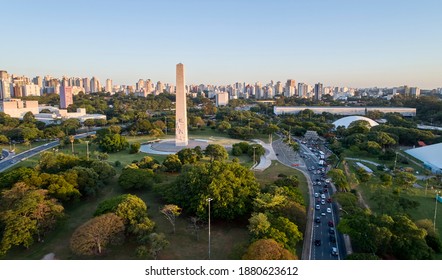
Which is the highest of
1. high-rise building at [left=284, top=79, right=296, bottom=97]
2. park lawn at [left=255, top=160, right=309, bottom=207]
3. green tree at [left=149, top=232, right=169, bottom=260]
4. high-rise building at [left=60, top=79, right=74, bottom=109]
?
high-rise building at [left=284, top=79, right=296, bottom=97]

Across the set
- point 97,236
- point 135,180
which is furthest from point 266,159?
point 97,236

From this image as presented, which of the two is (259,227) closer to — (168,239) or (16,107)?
(168,239)

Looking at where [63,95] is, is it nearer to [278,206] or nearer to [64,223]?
[64,223]

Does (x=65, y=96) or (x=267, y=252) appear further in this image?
(x=65, y=96)

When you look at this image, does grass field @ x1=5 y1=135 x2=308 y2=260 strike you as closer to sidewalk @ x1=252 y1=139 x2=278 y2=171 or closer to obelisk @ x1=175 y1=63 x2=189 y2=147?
sidewalk @ x1=252 y1=139 x2=278 y2=171

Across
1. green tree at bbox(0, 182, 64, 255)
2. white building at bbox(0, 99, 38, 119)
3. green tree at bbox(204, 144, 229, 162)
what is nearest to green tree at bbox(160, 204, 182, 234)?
green tree at bbox(0, 182, 64, 255)

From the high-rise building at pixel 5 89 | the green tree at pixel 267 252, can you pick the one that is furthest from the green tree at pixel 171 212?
the high-rise building at pixel 5 89
